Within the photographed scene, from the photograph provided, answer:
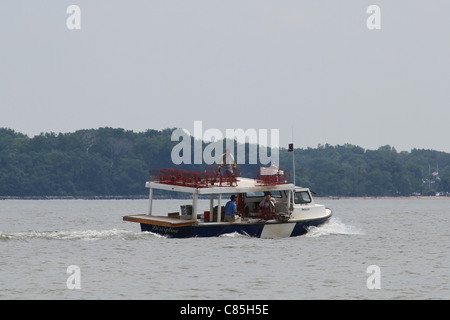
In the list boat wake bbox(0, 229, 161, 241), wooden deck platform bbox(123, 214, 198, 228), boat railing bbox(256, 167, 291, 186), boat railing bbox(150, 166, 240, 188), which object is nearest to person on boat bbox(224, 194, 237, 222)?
boat railing bbox(150, 166, 240, 188)

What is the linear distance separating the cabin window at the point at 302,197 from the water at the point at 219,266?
1671 millimetres

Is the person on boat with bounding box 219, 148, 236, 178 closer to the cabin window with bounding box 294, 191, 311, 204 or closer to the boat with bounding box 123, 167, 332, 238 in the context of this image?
the boat with bounding box 123, 167, 332, 238

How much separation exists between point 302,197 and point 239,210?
119 inches

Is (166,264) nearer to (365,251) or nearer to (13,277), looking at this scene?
(13,277)

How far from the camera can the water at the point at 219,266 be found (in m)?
28.4

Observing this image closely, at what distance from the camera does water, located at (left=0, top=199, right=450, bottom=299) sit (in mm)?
28422

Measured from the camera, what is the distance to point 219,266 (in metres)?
34.1

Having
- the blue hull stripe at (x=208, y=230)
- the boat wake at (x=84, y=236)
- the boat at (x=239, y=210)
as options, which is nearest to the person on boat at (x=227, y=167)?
the boat at (x=239, y=210)

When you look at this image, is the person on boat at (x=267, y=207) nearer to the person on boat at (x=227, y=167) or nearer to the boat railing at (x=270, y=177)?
the boat railing at (x=270, y=177)

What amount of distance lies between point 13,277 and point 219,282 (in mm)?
7119

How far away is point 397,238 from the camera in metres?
50.8

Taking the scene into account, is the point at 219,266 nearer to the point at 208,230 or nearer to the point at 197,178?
the point at 208,230
